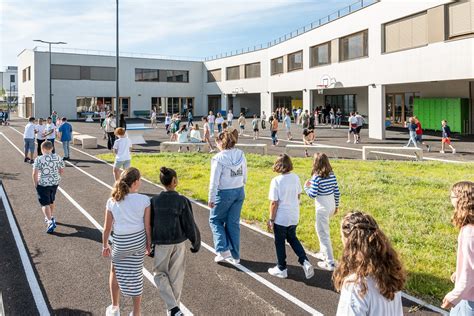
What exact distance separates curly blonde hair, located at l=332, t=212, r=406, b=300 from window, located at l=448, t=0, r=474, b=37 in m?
23.2

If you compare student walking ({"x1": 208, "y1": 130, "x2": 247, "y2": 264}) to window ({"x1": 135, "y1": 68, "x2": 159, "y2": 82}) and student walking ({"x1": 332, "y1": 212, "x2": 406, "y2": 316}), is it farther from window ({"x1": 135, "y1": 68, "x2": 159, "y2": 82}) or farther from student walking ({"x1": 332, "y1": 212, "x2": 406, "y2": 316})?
window ({"x1": 135, "y1": 68, "x2": 159, "y2": 82})

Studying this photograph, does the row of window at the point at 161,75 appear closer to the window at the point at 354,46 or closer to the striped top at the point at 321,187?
the window at the point at 354,46

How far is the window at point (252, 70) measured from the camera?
5000cm

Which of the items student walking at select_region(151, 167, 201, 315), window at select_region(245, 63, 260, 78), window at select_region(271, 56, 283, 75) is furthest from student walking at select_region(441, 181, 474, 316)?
window at select_region(245, 63, 260, 78)

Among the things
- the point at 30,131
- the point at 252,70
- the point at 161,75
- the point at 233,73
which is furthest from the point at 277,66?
the point at 30,131

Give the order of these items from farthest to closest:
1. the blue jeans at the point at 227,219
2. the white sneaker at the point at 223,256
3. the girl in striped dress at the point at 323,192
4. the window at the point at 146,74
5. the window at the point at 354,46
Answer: the window at the point at 146,74 → the window at the point at 354,46 → the white sneaker at the point at 223,256 → the blue jeans at the point at 227,219 → the girl in striped dress at the point at 323,192

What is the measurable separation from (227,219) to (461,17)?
21.7m

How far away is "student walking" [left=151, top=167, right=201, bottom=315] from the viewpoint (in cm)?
467

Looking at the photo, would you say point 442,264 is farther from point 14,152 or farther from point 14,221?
point 14,152

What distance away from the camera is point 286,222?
5965 mm

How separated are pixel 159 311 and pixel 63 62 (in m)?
51.8

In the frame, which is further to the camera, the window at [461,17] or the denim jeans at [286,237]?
the window at [461,17]

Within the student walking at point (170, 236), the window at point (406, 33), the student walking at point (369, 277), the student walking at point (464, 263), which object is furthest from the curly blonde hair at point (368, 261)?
the window at point (406, 33)

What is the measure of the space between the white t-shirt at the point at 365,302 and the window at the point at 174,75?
58040mm
